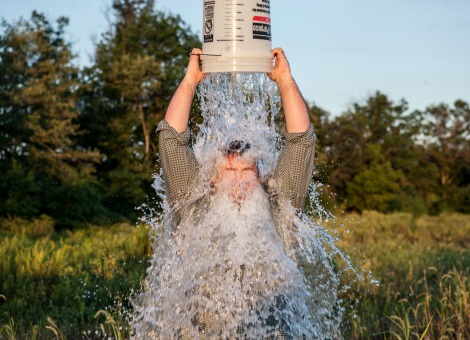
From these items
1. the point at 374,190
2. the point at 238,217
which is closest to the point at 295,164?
the point at 238,217

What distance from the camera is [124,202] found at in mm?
30156

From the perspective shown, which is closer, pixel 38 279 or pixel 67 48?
pixel 38 279

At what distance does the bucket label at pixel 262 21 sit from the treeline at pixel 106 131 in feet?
40.8

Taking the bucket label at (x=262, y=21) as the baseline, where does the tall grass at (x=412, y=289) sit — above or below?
below

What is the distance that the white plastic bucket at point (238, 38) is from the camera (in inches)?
146

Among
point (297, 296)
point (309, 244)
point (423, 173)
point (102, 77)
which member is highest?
point (102, 77)

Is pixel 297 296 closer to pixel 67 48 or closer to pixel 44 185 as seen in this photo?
pixel 44 185

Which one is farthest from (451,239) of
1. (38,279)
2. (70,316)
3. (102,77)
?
(102,77)

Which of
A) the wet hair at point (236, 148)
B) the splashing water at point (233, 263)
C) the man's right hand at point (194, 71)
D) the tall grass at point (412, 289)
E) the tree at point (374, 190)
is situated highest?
the man's right hand at point (194, 71)

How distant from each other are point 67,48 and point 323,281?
2424 cm

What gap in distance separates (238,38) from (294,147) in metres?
0.66

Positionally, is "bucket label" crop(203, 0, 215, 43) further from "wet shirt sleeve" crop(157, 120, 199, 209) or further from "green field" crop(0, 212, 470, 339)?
"green field" crop(0, 212, 470, 339)

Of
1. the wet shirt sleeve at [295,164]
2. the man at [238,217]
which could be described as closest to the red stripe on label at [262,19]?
the man at [238,217]

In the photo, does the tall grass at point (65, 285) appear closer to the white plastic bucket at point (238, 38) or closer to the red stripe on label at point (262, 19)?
the white plastic bucket at point (238, 38)
